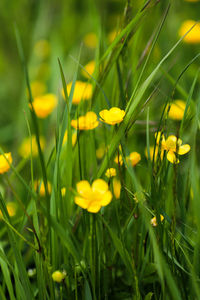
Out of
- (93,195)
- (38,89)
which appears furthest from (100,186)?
(38,89)

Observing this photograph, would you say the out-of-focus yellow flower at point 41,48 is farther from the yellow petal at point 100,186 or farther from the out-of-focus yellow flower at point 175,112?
the yellow petal at point 100,186

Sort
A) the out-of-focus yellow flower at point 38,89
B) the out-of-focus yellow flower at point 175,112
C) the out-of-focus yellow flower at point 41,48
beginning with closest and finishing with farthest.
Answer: the out-of-focus yellow flower at point 175,112 < the out-of-focus yellow flower at point 38,89 < the out-of-focus yellow flower at point 41,48

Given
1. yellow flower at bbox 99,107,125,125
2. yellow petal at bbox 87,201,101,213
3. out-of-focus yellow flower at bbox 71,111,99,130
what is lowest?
yellow petal at bbox 87,201,101,213

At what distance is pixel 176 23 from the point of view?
191 centimetres

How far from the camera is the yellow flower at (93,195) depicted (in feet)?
1.90

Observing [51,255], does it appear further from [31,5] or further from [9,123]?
[31,5]

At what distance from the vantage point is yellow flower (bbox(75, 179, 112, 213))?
579 millimetres

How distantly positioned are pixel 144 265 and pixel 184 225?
0.10 metres

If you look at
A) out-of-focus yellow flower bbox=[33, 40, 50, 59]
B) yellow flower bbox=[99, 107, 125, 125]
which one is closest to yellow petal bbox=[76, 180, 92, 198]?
yellow flower bbox=[99, 107, 125, 125]

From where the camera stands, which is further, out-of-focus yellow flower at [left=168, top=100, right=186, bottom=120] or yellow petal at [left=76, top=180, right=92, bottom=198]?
out-of-focus yellow flower at [left=168, top=100, right=186, bottom=120]

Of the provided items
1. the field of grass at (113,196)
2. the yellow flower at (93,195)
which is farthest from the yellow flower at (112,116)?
the yellow flower at (93,195)

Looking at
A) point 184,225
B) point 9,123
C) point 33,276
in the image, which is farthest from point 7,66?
point 184,225

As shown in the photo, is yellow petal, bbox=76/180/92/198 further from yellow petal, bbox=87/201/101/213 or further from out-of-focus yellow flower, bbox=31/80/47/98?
out-of-focus yellow flower, bbox=31/80/47/98

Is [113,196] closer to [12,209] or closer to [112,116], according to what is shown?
[112,116]
